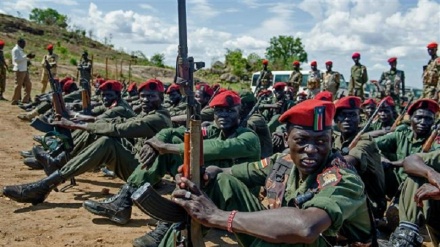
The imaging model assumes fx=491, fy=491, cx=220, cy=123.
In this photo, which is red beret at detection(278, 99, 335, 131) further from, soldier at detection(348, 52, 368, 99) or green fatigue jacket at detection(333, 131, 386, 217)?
soldier at detection(348, 52, 368, 99)

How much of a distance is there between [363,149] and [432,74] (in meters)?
8.15

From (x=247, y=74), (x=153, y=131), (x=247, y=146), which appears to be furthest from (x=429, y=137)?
(x=247, y=74)

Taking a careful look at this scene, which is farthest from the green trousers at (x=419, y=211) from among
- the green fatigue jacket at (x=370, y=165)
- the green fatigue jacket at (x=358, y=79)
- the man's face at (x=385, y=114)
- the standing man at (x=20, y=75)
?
the standing man at (x=20, y=75)

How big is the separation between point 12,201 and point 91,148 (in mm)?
1248

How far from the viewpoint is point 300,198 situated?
2.56 meters

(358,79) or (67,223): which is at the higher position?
(358,79)

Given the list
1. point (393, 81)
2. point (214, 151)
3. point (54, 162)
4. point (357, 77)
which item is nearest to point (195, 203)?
point (214, 151)

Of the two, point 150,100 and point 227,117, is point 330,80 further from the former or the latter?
point 227,117

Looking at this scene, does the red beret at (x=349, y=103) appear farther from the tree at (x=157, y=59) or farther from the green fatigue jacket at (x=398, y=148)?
the tree at (x=157, y=59)

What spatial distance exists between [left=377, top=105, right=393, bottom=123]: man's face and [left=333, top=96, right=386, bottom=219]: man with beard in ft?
7.91

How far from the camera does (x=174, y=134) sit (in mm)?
5180

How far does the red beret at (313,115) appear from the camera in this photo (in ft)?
9.19

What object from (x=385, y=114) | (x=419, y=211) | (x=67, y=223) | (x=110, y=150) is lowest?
(x=67, y=223)

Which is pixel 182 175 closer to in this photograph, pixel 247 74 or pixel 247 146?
pixel 247 146
